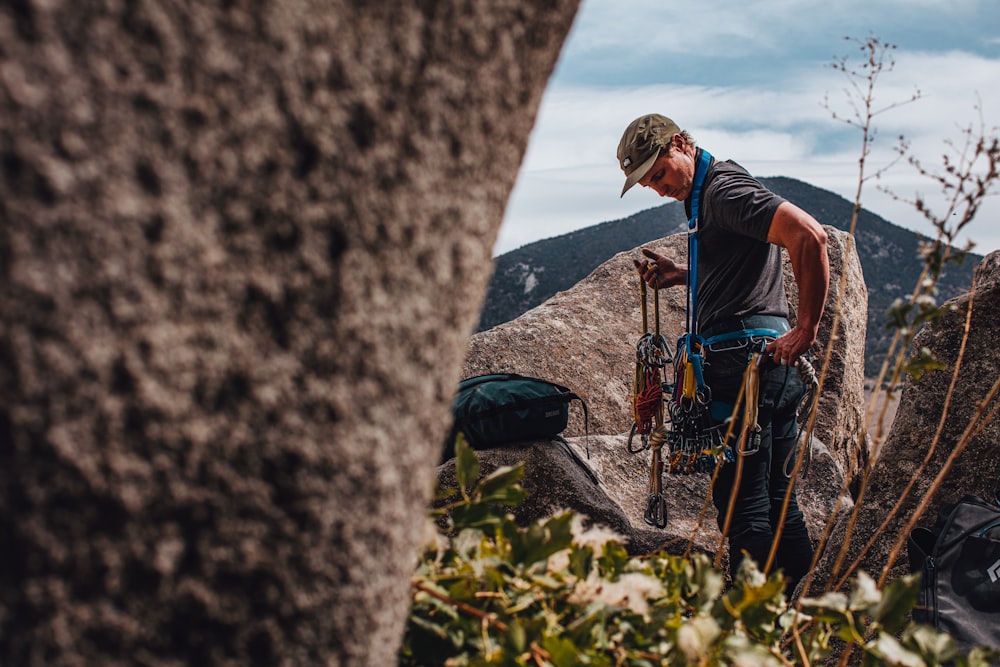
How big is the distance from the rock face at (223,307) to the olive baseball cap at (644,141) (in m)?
2.85

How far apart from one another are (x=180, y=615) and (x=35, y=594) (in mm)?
147

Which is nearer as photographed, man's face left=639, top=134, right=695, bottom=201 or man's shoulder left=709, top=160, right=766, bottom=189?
man's shoulder left=709, top=160, right=766, bottom=189

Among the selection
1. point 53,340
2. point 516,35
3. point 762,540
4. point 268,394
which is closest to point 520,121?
point 516,35

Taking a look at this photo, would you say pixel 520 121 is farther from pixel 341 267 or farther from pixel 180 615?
pixel 180 615

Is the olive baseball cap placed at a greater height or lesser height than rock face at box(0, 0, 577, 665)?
greater

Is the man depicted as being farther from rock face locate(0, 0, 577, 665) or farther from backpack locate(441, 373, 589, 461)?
rock face locate(0, 0, 577, 665)

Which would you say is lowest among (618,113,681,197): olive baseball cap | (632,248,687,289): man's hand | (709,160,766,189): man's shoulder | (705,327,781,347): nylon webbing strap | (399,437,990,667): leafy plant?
(399,437,990,667): leafy plant

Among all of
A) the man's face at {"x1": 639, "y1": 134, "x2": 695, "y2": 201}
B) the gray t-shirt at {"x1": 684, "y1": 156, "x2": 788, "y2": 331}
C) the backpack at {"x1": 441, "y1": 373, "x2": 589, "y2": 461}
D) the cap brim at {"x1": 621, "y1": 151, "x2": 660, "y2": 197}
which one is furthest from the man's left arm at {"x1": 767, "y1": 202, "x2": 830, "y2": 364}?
the backpack at {"x1": 441, "y1": 373, "x2": 589, "y2": 461}

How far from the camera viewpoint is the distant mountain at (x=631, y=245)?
21.2 metres

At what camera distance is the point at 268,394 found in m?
0.81

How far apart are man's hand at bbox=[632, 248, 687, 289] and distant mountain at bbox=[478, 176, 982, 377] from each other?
15.7 meters

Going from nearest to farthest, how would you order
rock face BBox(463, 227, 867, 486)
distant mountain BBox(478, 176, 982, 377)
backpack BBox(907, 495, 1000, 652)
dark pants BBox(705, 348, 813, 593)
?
backpack BBox(907, 495, 1000, 652) < dark pants BBox(705, 348, 813, 593) < rock face BBox(463, 227, 867, 486) < distant mountain BBox(478, 176, 982, 377)

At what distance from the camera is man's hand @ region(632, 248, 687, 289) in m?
4.21

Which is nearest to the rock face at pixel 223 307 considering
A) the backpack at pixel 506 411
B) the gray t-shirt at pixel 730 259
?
the gray t-shirt at pixel 730 259
